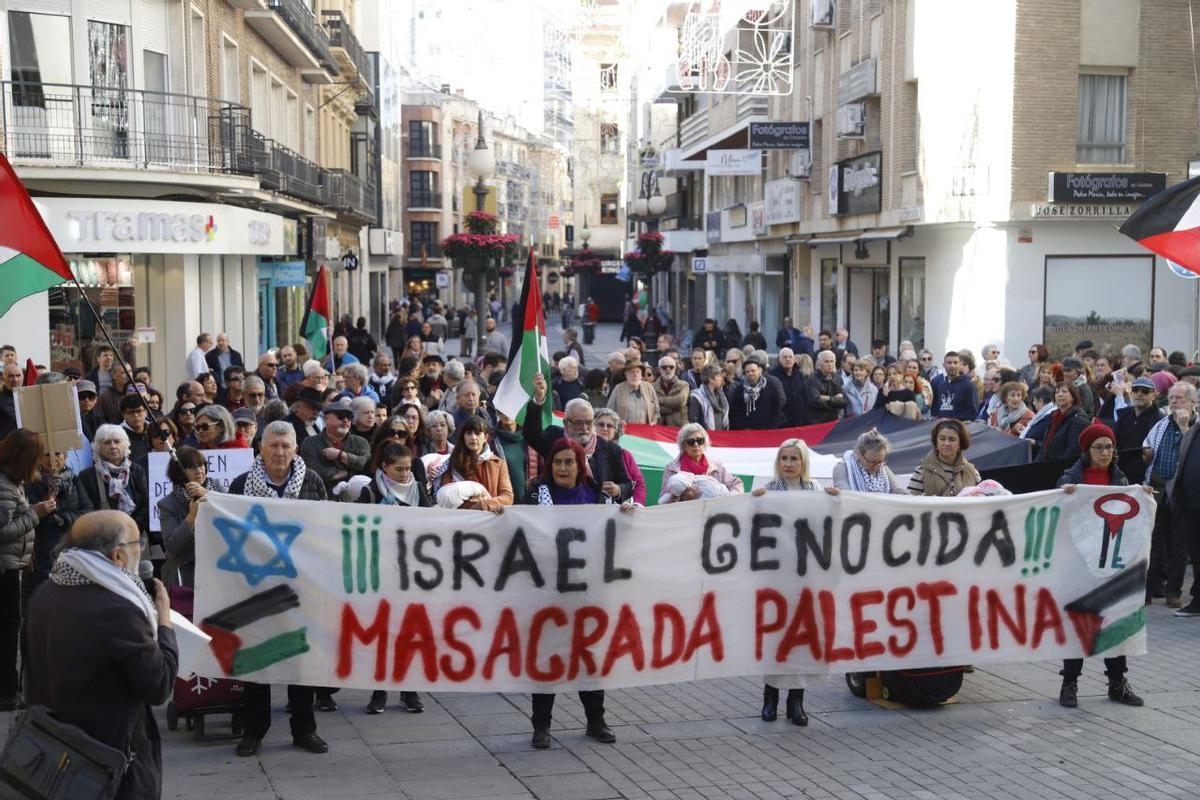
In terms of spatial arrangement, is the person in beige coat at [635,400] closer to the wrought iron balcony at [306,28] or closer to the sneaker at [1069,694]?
the sneaker at [1069,694]

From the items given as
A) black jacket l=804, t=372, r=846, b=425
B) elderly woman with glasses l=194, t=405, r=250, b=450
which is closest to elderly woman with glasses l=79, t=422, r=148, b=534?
elderly woman with glasses l=194, t=405, r=250, b=450

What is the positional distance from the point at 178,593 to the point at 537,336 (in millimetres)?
4193

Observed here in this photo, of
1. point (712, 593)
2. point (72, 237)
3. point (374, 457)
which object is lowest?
point (712, 593)

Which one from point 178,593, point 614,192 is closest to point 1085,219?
point 178,593

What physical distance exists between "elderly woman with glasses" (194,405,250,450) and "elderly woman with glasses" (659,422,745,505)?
9.84 feet

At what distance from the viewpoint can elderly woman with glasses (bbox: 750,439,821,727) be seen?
28.5 feet

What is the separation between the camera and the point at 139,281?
24.2m

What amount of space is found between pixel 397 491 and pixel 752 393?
8573 millimetres

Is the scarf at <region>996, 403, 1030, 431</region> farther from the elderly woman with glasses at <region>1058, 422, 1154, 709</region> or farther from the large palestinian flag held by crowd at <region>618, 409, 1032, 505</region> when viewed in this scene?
the elderly woman with glasses at <region>1058, 422, 1154, 709</region>

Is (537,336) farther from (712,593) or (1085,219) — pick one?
(1085,219)

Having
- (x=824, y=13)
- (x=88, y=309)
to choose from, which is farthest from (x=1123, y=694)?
(x=824, y=13)

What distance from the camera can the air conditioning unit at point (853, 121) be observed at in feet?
104

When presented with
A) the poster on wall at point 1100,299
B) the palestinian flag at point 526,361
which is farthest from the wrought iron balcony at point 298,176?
the palestinian flag at point 526,361

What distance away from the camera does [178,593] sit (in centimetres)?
850
